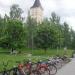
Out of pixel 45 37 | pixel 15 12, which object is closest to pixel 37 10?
pixel 15 12

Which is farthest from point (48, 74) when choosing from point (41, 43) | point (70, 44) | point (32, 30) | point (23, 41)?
point (70, 44)

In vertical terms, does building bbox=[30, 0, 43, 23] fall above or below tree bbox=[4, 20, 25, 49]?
above

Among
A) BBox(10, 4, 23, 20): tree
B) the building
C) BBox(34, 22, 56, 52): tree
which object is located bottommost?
BBox(34, 22, 56, 52): tree

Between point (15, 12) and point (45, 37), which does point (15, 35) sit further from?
point (15, 12)

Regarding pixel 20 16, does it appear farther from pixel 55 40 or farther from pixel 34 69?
pixel 34 69

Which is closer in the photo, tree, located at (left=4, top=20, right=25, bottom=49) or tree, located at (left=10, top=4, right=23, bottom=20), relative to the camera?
tree, located at (left=4, top=20, right=25, bottom=49)

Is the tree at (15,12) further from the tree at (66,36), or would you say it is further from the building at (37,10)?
the building at (37,10)

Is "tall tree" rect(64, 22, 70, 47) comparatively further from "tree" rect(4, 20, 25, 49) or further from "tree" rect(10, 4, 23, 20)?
"tree" rect(4, 20, 25, 49)

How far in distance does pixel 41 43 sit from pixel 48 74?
154 feet

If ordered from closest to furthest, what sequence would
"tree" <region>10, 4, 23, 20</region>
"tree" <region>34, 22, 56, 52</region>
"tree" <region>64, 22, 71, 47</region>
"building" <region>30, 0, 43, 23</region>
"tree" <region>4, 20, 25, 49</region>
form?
1. "tree" <region>4, 20, 25, 49</region>
2. "tree" <region>34, 22, 56, 52</region>
3. "tree" <region>10, 4, 23, 20</region>
4. "tree" <region>64, 22, 71, 47</region>
5. "building" <region>30, 0, 43, 23</region>

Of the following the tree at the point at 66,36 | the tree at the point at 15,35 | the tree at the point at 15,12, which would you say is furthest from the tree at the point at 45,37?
the tree at the point at 66,36

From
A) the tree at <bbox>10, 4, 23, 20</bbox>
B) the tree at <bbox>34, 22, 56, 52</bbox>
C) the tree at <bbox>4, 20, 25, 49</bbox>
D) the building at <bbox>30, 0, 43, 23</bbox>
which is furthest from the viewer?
the building at <bbox>30, 0, 43, 23</bbox>

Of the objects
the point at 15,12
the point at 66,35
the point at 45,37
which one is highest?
the point at 15,12

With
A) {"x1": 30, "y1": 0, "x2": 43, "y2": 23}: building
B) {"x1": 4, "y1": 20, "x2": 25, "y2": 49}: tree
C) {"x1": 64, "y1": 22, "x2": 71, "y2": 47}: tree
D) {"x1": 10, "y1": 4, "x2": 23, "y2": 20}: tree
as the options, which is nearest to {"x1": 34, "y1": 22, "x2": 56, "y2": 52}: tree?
{"x1": 4, "y1": 20, "x2": 25, "y2": 49}: tree
